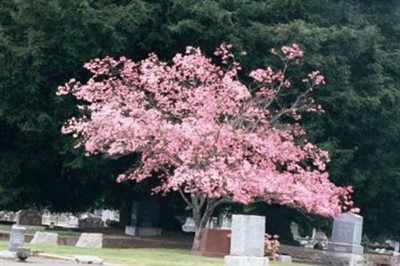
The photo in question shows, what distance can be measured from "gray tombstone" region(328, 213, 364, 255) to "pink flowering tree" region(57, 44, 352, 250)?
0.88 metres

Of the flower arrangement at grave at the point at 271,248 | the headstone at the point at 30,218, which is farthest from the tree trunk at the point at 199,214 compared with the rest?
the headstone at the point at 30,218

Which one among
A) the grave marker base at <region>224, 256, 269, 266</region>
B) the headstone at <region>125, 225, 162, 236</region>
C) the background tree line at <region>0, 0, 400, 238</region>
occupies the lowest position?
the grave marker base at <region>224, 256, 269, 266</region>

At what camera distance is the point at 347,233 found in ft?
92.5

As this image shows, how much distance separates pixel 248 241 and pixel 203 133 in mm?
6241

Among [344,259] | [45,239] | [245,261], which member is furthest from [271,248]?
[45,239]

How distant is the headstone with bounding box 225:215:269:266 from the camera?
65.1 feet

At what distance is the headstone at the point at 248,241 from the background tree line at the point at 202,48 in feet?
34.4

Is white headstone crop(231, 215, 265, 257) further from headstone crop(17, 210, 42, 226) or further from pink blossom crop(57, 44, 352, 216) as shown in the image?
headstone crop(17, 210, 42, 226)

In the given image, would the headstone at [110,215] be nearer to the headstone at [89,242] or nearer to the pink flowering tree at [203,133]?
the pink flowering tree at [203,133]

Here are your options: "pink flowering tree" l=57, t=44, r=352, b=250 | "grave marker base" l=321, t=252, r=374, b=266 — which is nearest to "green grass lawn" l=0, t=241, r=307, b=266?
"pink flowering tree" l=57, t=44, r=352, b=250

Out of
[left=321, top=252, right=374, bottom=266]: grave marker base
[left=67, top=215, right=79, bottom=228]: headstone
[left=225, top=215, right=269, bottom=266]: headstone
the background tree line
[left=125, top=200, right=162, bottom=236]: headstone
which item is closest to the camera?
[left=225, top=215, right=269, bottom=266]: headstone

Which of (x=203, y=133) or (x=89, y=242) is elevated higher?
(x=203, y=133)

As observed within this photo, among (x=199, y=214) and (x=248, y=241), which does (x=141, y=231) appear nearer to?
(x=199, y=214)

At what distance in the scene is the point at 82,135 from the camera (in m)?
28.3
